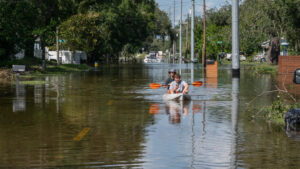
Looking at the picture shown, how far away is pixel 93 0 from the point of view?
79.4 metres

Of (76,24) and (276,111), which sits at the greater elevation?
(76,24)

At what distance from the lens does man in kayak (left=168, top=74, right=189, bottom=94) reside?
20750 millimetres

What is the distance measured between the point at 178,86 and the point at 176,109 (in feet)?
10.5

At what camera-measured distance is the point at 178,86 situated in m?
21.2

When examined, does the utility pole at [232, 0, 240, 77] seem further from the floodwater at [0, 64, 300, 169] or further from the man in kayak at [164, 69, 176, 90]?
the floodwater at [0, 64, 300, 169]

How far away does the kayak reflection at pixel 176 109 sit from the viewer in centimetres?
1557

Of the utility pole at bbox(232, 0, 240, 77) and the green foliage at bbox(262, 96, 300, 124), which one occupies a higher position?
the utility pole at bbox(232, 0, 240, 77)

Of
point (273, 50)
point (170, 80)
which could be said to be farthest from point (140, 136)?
point (273, 50)

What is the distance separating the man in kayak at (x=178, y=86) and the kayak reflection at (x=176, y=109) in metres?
0.53

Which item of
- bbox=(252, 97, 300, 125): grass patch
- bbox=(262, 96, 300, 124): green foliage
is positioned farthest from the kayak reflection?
bbox=(262, 96, 300, 124): green foliage

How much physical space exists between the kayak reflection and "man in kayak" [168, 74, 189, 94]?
530 mm

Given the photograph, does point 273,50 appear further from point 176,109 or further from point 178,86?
point 176,109

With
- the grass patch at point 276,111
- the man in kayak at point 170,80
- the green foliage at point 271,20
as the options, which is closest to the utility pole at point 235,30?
the green foliage at point 271,20

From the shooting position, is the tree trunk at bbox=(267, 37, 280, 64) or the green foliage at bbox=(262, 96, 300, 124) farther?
the tree trunk at bbox=(267, 37, 280, 64)
